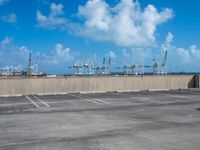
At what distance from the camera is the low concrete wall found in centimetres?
2931

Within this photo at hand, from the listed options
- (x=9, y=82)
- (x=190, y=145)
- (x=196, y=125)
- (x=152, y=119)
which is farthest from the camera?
(x=9, y=82)

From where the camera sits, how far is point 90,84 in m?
32.2

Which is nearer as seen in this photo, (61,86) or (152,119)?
(152,119)

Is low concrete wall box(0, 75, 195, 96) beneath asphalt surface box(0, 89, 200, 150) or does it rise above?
above

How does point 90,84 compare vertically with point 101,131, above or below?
above

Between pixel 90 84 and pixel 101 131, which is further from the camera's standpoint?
pixel 90 84

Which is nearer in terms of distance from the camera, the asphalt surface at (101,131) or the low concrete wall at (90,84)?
the asphalt surface at (101,131)

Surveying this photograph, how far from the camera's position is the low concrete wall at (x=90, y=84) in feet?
96.2

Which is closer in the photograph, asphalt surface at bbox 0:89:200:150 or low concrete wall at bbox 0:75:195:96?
asphalt surface at bbox 0:89:200:150

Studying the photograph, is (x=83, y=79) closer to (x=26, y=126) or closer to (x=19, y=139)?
(x=26, y=126)

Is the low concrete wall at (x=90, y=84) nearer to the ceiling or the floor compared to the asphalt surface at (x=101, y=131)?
nearer to the ceiling

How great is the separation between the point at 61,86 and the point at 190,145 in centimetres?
2247

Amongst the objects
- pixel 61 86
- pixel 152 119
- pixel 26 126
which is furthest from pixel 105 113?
pixel 61 86

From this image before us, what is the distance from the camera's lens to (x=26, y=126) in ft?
42.4
